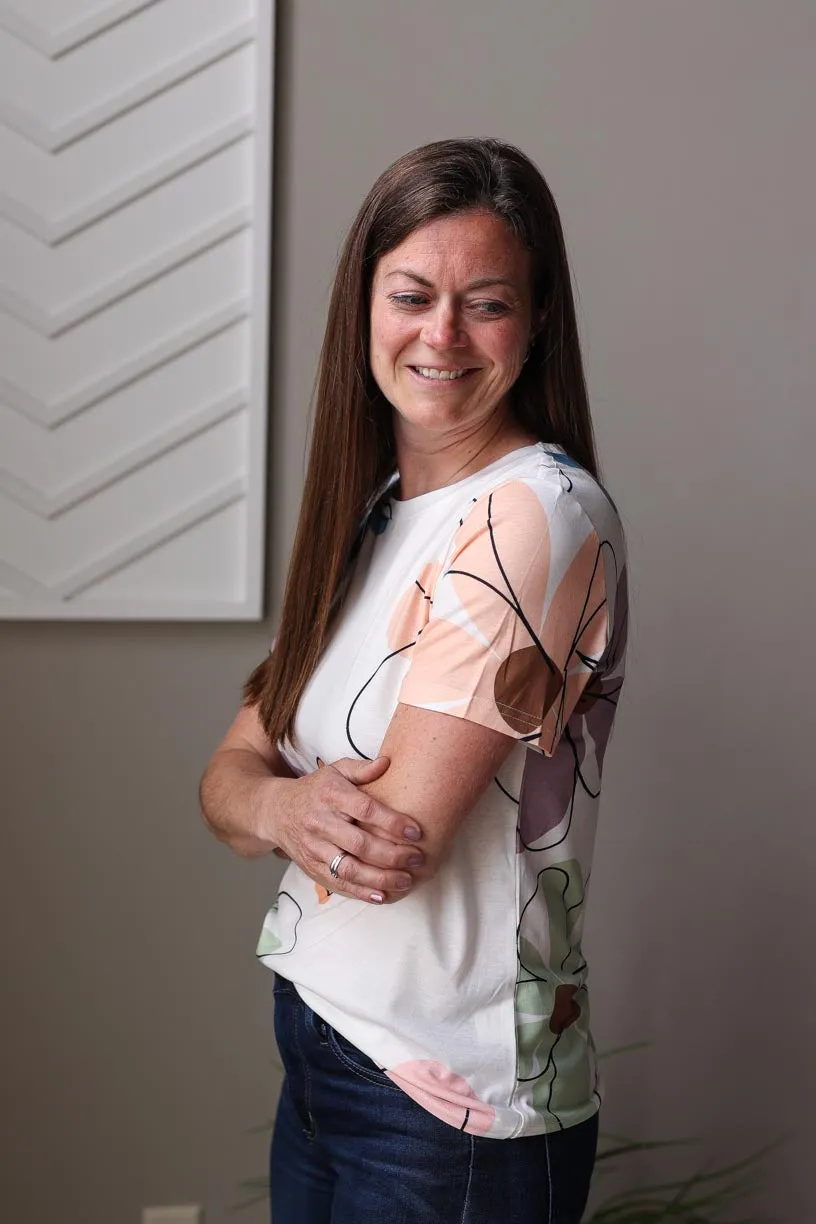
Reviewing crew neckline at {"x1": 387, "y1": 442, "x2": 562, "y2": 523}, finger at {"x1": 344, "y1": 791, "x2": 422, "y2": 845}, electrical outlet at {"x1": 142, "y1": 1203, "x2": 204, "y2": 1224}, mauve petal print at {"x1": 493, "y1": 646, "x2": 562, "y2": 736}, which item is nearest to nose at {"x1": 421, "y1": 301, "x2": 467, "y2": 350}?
crew neckline at {"x1": 387, "y1": 442, "x2": 562, "y2": 523}

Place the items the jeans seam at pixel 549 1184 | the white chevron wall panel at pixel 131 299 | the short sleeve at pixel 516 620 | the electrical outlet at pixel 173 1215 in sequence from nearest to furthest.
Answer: the short sleeve at pixel 516 620 < the jeans seam at pixel 549 1184 < the white chevron wall panel at pixel 131 299 < the electrical outlet at pixel 173 1215

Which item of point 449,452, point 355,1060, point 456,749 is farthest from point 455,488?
point 355,1060

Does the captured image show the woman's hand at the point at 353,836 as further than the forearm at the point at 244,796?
No

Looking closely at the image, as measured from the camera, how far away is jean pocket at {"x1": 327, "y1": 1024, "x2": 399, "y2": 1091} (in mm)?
1057

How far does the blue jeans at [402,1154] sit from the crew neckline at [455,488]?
481 mm

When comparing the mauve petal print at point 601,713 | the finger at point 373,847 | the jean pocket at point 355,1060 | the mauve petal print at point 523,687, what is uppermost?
→ the mauve petal print at point 523,687

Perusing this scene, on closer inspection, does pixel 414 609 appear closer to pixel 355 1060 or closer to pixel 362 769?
pixel 362 769

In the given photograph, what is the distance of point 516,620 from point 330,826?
0.78 ft

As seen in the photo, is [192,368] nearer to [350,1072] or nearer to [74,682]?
[74,682]

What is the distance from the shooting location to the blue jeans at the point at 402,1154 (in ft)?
3.39

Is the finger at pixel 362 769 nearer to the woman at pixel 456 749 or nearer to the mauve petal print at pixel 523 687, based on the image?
the woman at pixel 456 749

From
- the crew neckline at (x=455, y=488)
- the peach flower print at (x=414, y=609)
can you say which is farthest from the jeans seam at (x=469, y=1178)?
the crew neckline at (x=455, y=488)

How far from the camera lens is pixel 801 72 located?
1917mm

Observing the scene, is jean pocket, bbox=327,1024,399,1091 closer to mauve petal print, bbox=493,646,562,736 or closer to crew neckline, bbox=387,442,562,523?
mauve petal print, bbox=493,646,562,736
